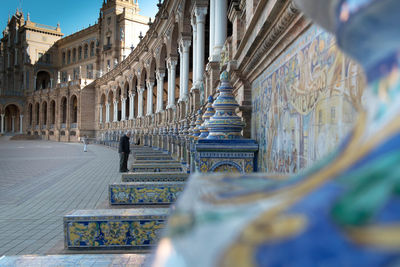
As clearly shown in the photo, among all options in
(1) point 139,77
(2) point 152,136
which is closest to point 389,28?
(2) point 152,136

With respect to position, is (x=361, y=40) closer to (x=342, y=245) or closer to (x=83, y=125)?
(x=342, y=245)

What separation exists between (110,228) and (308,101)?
2.63 m

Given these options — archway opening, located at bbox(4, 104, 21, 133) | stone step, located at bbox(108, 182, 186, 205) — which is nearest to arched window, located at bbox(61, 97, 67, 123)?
archway opening, located at bbox(4, 104, 21, 133)

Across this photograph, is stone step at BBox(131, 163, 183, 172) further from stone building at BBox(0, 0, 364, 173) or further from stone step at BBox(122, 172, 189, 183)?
stone step at BBox(122, 172, 189, 183)

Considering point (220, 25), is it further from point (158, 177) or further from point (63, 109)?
point (63, 109)

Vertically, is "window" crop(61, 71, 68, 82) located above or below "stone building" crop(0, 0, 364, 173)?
above

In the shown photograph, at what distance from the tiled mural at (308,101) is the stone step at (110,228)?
163cm

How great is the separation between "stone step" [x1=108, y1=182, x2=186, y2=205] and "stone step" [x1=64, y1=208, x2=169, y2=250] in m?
1.56

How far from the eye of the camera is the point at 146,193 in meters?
5.29

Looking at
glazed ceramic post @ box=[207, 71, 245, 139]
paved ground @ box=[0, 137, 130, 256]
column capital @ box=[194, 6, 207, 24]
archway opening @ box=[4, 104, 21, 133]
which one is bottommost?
paved ground @ box=[0, 137, 130, 256]

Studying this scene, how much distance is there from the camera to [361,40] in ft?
1.70

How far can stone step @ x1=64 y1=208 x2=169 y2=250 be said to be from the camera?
349 centimetres

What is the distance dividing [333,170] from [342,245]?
0.11 m

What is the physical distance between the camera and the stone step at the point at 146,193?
516 centimetres
